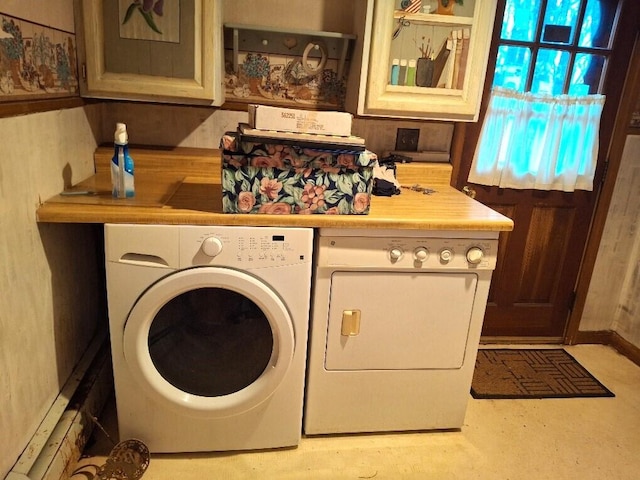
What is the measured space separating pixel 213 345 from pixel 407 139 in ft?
4.28

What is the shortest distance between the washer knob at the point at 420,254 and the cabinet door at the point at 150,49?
3.12 feet

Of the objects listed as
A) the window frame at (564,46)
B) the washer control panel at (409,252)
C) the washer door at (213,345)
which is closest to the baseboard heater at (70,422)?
the washer door at (213,345)

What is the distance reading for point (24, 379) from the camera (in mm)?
1391

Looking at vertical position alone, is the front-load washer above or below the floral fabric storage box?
below

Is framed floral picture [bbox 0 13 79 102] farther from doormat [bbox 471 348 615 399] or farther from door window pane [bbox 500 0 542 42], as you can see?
doormat [bbox 471 348 615 399]

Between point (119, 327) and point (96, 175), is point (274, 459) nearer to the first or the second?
point (119, 327)

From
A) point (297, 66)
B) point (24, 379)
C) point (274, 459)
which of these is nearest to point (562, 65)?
point (297, 66)

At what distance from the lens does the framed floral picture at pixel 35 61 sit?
49.1 inches

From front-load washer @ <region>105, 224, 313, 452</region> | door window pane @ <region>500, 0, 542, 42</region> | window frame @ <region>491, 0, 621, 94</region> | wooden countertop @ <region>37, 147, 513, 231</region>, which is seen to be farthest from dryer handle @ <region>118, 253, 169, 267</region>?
door window pane @ <region>500, 0, 542, 42</region>

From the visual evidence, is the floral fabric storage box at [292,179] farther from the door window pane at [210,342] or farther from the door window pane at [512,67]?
the door window pane at [512,67]

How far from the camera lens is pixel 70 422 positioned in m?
1.58

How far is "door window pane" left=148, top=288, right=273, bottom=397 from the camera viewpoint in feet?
5.24

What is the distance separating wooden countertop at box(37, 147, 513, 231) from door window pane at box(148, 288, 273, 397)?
0.94 feet

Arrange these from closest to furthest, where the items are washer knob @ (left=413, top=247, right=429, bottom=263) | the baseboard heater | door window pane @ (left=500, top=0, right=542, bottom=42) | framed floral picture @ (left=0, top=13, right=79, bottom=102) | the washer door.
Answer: framed floral picture @ (left=0, top=13, right=79, bottom=102), the baseboard heater, the washer door, washer knob @ (left=413, top=247, right=429, bottom=263), door window pane @ (left=500, top=0, right=542, bottom=42)
